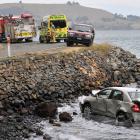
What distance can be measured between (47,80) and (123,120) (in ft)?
30.8

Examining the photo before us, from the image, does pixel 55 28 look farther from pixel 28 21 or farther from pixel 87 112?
pixel 87 112

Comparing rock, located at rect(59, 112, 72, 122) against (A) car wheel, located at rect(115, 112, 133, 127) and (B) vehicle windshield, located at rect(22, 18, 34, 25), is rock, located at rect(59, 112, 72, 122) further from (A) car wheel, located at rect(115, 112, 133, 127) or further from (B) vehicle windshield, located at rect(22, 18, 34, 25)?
(B) vehicle windshield, located at rect(22, 18, 34, 25)

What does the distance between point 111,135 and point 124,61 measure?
72.0ft

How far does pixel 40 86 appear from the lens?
28516mm

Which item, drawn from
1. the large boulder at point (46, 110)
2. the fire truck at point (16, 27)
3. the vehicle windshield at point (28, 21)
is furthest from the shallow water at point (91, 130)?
the vehicle windshield at point (28, 21)

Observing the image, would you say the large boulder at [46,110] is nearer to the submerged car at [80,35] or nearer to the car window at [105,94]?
the car window at [105,94]

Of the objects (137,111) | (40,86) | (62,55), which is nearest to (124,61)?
(62,55)

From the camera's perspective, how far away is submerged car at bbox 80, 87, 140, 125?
2042 cm

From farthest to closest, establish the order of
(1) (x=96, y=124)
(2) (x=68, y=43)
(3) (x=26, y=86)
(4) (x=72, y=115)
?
1. (2) (x=68, y=43)
2. (3) (x=26, y=86)
3. (4) (x=72, y=115)
4. (1) (x=96, y=124)

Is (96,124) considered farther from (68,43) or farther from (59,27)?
(59,27)

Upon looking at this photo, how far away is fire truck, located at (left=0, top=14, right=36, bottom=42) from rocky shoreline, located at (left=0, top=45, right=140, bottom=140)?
11.3 metres

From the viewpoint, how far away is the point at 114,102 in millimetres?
21531

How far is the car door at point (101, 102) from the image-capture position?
22.4 metres

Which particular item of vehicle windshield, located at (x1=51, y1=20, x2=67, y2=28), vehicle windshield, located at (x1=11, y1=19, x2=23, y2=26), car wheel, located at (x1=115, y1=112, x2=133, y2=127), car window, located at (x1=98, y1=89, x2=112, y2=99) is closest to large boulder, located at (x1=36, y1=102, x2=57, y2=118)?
car window, located at (x1=98, y1=89, x2=112, y2=99)
